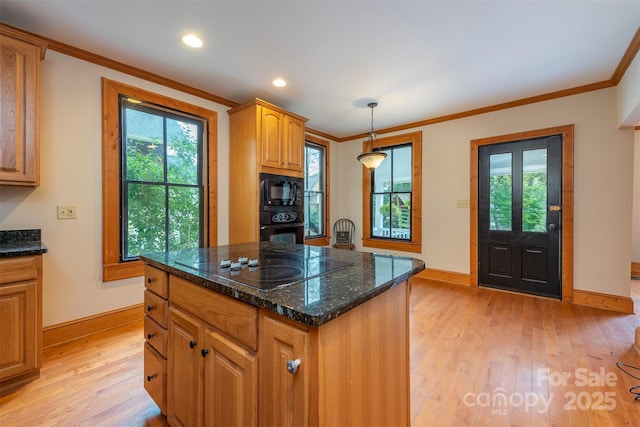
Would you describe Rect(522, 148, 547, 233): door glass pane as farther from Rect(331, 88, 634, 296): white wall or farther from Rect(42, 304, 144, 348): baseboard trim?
Rect(42, 304, 144, 348): baseboard trim

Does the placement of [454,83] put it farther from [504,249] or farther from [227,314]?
[227,314]

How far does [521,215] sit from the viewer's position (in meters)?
3.55

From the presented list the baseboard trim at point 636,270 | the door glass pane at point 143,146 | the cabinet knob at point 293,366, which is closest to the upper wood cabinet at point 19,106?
the door glass pane at point 143,146

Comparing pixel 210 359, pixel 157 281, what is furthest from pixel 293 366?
pixel 157 281

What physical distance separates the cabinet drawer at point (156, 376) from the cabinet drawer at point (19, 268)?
100 centimetres

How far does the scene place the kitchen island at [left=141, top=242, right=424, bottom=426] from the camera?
0.80 metres

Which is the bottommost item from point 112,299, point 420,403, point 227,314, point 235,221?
point 420,403

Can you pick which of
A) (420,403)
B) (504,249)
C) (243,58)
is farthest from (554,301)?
(243,58)

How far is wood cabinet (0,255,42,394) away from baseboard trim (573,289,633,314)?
5.10 m

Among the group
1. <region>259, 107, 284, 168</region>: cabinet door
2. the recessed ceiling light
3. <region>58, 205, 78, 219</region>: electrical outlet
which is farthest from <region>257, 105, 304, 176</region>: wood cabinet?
<region>58, 205, 78, 219</region>: electrical outlet

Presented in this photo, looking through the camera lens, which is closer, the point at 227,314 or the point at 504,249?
the point at 227,314

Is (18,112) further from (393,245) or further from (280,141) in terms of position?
(393,245)

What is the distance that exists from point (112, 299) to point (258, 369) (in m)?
2.44

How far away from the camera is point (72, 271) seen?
2365 mm
